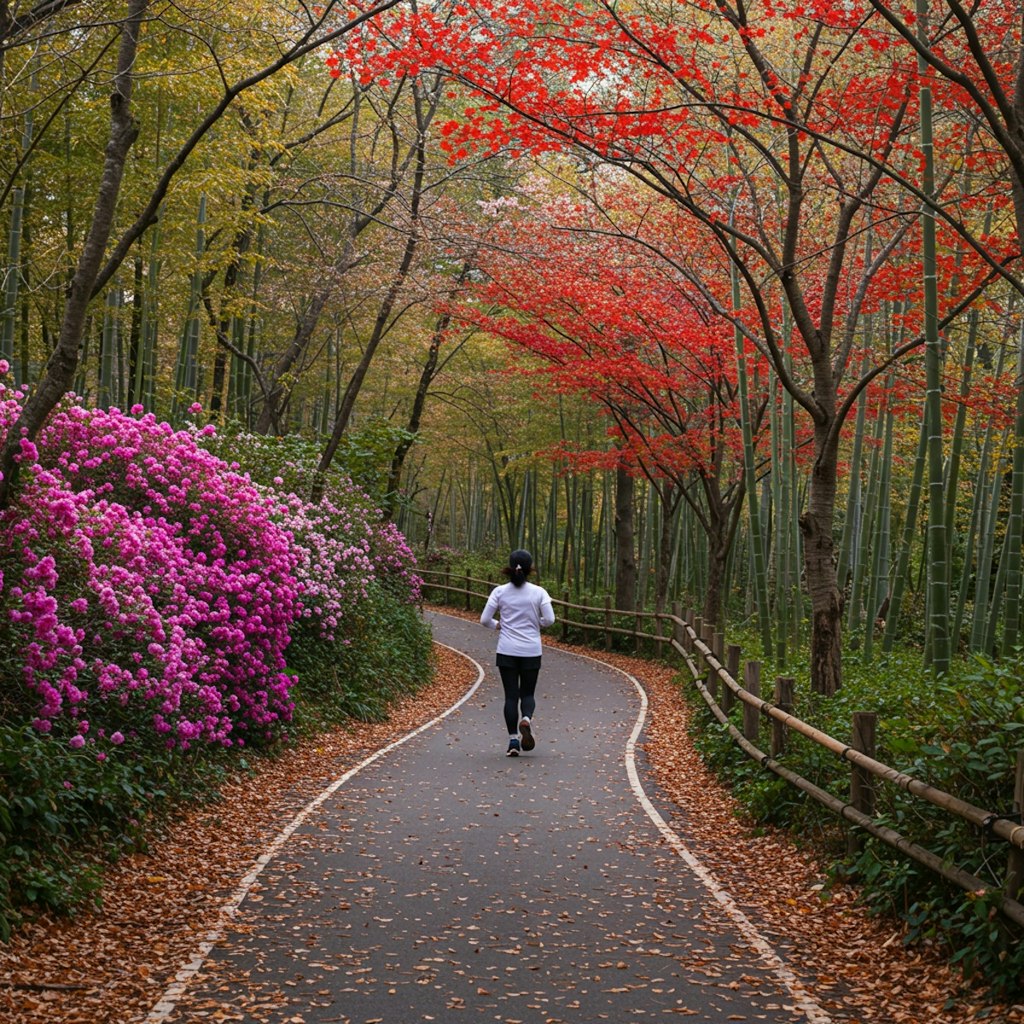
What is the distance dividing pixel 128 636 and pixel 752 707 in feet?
14.6

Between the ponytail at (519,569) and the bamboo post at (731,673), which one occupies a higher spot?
the ponytail at (519,569)

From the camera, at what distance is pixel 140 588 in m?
6.87

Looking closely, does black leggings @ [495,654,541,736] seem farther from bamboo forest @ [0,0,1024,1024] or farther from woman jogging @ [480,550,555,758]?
bamboo forest @ [0,0,1024,1024]

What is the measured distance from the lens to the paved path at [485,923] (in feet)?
13.0

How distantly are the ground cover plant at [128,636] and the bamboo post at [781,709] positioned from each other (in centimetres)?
378

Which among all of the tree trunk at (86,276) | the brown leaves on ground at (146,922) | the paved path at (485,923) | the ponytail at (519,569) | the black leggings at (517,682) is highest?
the tree trunk at (86,276)

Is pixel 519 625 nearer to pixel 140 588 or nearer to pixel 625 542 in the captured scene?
pixel 140 588

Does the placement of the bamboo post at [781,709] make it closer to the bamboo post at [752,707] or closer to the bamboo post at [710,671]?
the bamboo post at [752,707]

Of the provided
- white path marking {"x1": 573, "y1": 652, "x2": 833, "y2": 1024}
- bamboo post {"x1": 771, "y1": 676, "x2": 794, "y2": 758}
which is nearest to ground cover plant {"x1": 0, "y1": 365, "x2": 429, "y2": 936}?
white path marking {"x1": 573, "y1": 652, "x2": 833, "y2": 1024}

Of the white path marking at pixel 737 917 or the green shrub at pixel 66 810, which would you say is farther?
the green shrub at pixel 66 810

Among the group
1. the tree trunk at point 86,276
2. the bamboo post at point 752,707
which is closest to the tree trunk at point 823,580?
the bamboo post at point 752,707

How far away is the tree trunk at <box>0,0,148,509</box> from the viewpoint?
5730mm

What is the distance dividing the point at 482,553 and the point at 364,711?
2599 cm

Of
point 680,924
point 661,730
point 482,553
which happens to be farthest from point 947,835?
point 482,553
